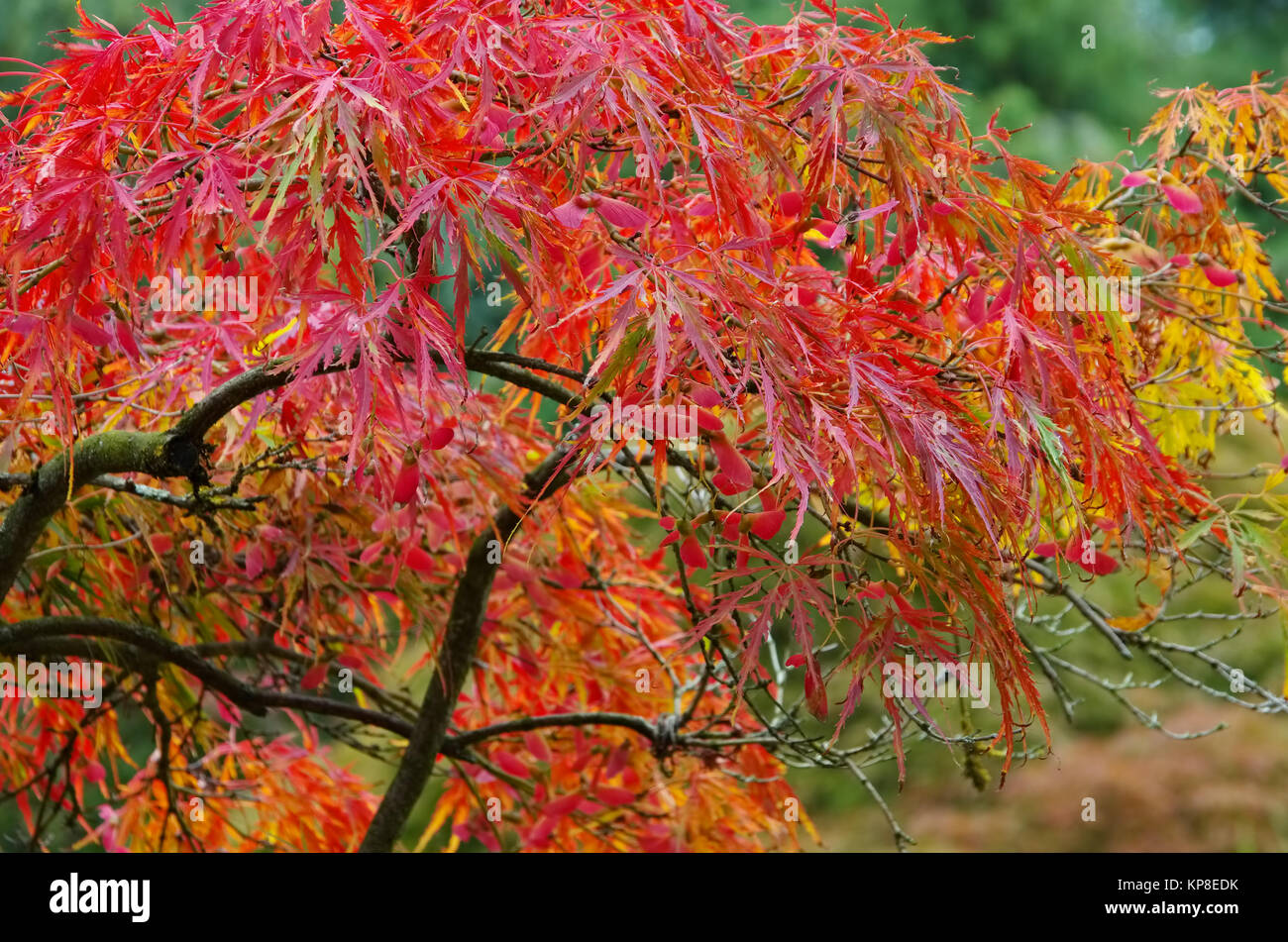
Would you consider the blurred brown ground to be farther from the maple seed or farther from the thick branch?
the maple seed

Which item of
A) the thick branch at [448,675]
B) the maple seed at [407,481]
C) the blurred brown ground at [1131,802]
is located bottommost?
the blurred brown ground at [1131,802]

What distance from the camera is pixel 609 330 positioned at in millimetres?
1111

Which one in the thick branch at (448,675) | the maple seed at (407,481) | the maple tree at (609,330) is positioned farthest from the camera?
the thick branch at (448,675)

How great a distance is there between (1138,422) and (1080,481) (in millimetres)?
144

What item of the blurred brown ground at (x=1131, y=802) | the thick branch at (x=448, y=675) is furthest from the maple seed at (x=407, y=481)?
the blurred brown ground at (x=1131, y=802)

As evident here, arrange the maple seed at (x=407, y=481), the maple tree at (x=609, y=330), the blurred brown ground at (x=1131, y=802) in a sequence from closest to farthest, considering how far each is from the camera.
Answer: the maple tree at (x=609, y=330)
the maple seed at (x=407, y=481)
the blurred brown ground at (x=1131, y=802)

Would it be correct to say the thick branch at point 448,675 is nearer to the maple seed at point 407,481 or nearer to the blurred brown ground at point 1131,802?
the maple seed at point 407,481

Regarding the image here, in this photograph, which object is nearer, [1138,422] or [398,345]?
[398,345]

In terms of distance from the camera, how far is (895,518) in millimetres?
1132

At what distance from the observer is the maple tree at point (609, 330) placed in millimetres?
1094

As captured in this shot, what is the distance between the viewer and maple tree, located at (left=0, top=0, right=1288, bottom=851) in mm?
1094

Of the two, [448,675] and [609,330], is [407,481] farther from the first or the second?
[448,675]

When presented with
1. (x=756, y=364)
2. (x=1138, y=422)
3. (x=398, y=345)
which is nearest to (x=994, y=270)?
(x=1138, y=422)
